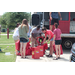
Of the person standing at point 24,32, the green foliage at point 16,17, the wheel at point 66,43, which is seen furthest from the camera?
the green foliage at point 16,17

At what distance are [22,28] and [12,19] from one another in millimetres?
37599

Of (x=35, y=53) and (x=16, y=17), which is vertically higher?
(x=16, y=17)

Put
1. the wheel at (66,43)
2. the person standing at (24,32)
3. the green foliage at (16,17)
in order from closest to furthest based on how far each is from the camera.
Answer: the person standing at (24,32) < the wheel at (66,43) < the green foliage at (16,17)

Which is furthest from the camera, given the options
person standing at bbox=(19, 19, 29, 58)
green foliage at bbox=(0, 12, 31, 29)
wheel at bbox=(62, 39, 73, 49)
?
green foliage at bbox=(0, 12, 31, 29)

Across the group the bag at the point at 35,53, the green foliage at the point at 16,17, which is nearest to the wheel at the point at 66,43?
the bag at the point at 35,53

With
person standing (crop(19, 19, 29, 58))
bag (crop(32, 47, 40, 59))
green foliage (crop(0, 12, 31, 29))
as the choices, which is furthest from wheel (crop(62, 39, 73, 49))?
green foliage (crop(0, 12, 31, 29))

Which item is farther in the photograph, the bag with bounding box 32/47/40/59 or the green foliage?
the green foliage

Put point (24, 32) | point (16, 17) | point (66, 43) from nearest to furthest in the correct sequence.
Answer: point (24, 32)
point (66, 43)
point (16, 17)

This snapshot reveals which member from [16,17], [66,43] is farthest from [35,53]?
[16,17]

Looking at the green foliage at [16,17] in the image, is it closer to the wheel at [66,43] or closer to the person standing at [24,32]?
the wheel at [66,43]

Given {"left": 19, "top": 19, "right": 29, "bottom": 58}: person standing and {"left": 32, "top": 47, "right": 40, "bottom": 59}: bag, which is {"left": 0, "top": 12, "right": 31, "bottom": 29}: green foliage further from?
{"left": 32, "top": 47, "right": 40, "bottom": 59}: bag

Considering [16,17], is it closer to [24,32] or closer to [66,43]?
[66,43]

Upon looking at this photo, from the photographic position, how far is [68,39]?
9.00 metres

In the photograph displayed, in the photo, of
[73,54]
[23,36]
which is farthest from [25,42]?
[73,54]
